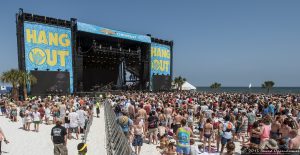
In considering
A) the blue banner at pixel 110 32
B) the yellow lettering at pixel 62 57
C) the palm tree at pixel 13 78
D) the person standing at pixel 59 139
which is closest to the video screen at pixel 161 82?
the blue banner at pixel 110 32

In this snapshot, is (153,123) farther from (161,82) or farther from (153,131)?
(161,82)

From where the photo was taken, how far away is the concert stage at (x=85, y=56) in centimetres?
2808

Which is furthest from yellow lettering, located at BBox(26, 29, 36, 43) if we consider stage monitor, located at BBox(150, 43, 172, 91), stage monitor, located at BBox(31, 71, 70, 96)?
stage monitor, located at BBox(150, 43, 172, 91)

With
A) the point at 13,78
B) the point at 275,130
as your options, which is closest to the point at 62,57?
the point at 13,78

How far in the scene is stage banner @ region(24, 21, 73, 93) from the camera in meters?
27.7

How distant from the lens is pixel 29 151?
9.88m

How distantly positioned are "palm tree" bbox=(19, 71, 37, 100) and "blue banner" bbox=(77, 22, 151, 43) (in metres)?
8.27

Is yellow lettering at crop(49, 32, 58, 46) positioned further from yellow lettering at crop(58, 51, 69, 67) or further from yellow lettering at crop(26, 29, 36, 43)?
yellow lettering at crop(26, 29, 36, 43)

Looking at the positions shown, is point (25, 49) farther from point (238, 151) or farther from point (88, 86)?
point (238, 151)

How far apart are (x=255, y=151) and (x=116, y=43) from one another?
115 feet

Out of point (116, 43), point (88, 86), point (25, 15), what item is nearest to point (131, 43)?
point (116, 43)

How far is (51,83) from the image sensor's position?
1155 inches

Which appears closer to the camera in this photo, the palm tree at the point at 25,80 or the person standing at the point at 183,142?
the person standing at the point at 183,142

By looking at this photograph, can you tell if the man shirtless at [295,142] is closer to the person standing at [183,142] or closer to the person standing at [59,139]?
the person standing at [183,142]
